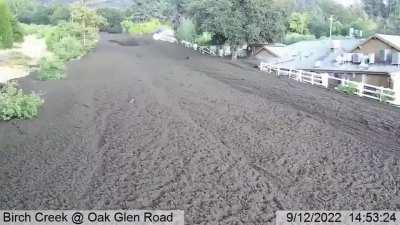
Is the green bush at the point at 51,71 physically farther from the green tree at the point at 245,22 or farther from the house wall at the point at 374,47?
the house wall at the point at 374,47

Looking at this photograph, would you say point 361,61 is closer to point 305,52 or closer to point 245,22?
point 305,52

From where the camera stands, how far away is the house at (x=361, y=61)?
39.3 m

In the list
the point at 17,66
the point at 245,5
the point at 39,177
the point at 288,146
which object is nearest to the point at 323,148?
Answer: the point at 288,146

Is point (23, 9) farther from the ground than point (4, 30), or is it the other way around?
point (23, 9)

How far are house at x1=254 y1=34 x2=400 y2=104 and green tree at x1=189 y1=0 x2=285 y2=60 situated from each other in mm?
8275

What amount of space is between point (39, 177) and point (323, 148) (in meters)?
8.24

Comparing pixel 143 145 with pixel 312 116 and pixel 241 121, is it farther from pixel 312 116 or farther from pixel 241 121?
pixel 312 116

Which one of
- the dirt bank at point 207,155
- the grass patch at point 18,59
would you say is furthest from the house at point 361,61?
the grass patch at point 18,59

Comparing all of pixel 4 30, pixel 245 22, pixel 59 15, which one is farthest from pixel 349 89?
pixel 59 15

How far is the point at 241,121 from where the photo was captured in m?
20.7

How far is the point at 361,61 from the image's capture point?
4281 cm

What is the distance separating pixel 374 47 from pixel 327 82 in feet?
39.0

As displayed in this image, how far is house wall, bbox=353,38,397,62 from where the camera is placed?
1692 inches

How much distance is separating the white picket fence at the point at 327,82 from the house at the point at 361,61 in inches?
130
